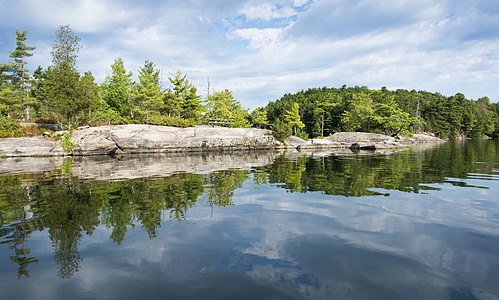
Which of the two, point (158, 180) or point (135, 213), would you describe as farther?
point (158, 180)

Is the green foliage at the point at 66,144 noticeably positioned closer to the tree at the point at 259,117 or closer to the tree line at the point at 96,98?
the tree line at the point at 96,98

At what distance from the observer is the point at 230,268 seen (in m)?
3.40

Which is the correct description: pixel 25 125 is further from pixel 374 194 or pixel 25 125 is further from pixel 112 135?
pixel 374 194

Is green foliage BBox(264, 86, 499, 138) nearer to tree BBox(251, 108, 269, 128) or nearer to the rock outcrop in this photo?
tree BBox(251, 108, 269, 128)

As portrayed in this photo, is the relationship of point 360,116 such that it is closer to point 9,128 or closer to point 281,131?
point 281,131

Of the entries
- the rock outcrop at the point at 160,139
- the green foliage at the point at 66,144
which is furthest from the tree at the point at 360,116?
the green foliage at the point at 66,144

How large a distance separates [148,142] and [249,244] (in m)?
25.4

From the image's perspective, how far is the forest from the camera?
28172mm

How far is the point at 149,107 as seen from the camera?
4062 centimetres

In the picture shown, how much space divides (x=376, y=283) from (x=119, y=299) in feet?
9.36

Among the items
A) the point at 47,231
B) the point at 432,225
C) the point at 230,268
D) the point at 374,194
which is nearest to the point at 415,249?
the point at 432,225

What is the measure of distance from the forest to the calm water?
83.9ft

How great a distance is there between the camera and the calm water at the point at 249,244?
297cm

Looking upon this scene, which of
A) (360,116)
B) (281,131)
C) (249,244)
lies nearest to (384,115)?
(360,116)
